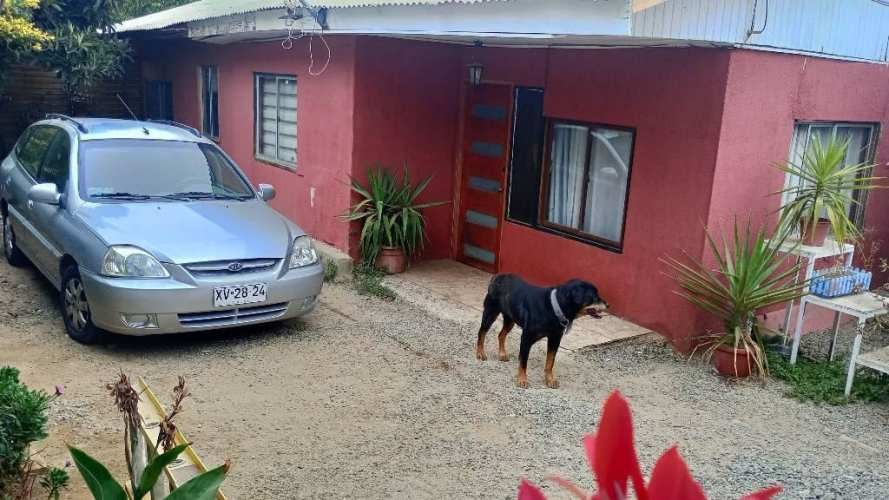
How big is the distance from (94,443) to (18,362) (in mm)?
1578

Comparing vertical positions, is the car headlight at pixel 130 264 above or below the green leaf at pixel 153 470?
below

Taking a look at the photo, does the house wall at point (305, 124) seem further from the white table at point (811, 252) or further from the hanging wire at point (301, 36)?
the white table at point (811, 252)

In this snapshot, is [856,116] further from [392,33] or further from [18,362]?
[18,362]

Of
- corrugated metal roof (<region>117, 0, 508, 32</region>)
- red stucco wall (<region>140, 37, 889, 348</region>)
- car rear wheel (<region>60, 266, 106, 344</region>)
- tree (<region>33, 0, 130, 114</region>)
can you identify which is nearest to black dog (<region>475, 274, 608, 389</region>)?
red stucco wall (<region>140, 37, 889, 348</region>)

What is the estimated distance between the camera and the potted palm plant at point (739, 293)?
5.73m

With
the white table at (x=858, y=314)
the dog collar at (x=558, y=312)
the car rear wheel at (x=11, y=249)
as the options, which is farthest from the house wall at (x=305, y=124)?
the white table at (x=858, y=314)

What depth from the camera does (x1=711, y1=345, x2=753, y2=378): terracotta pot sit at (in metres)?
5.78

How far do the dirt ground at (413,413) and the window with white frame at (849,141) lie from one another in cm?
225

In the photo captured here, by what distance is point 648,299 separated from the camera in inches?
262

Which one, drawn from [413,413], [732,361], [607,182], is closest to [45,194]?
[413,413]

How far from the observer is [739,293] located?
18.9 feet

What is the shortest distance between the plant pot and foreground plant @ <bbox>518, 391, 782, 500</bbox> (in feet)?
23.8

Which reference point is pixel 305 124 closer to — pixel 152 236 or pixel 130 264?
pixel 152 236

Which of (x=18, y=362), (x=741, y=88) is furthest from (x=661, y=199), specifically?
(x=18, y=362)
